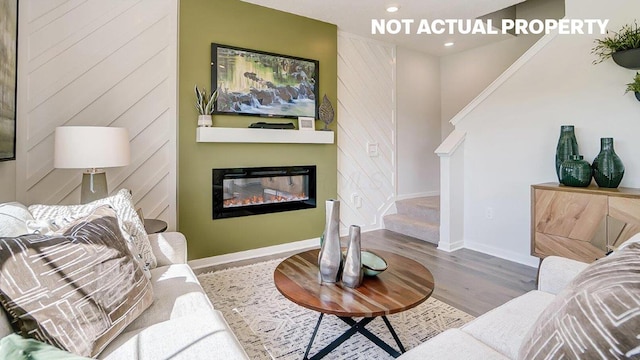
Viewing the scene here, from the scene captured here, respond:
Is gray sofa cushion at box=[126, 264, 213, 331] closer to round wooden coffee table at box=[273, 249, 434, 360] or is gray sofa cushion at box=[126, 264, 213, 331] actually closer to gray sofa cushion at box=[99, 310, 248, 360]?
gray sofa cushion at box=[99, 310, 248, 360]

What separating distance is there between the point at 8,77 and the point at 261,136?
1.92 metres

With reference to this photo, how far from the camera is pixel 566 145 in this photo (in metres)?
2.78

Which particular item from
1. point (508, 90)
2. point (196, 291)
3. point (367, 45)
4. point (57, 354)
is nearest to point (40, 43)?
point (196, 291)

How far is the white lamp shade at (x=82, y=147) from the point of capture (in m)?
2.04

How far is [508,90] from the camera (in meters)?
3.32

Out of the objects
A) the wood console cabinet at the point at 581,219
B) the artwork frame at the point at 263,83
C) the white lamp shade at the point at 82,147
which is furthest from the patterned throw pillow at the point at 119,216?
the wood console cabinet at the point at 581,219

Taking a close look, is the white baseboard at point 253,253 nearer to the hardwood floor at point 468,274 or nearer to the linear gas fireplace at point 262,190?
the hardwood floor at point 468,274

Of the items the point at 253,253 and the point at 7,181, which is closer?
the point at 7,181

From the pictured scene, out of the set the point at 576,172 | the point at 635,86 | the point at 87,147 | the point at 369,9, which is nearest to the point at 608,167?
the point at 576,172

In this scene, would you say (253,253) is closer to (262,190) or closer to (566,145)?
(262,190)

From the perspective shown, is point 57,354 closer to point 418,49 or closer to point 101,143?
point 101,143

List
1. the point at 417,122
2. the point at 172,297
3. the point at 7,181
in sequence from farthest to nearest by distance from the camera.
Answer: the point at 417,122, the point at 7,181, the point at 172,297

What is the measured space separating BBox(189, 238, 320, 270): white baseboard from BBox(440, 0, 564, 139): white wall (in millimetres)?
3154

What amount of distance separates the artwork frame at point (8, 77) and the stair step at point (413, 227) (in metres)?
3.86
